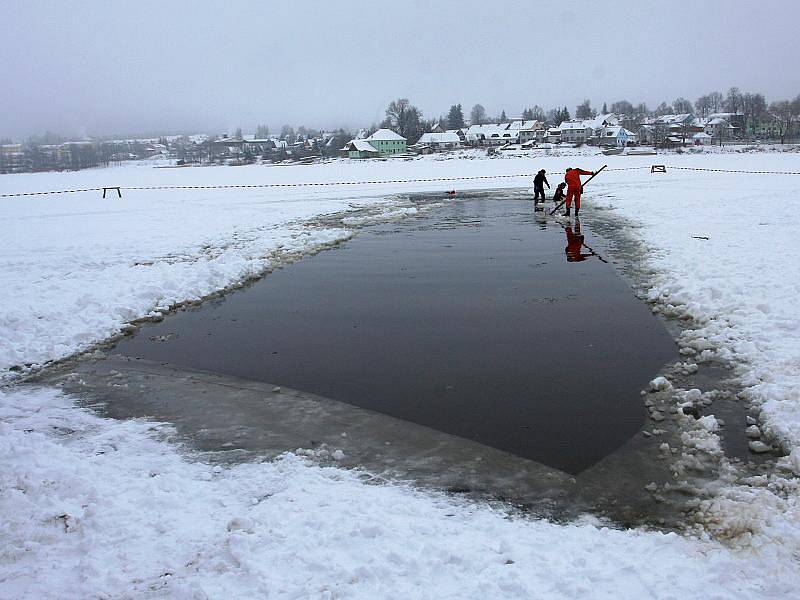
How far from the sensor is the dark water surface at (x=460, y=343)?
20.3 ft

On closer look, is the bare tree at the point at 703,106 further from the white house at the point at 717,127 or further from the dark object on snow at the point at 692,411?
the dark object on snow at the point at 692,411

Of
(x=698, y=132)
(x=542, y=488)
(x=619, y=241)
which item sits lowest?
(x=542, y=488)

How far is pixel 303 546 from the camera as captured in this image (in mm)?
4023

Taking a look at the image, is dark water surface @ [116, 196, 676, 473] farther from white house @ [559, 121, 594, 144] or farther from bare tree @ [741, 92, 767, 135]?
bare tree @ [741, 92, 767, 135]

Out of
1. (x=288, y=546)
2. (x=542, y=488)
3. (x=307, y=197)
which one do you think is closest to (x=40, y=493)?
(x=288, y=546)

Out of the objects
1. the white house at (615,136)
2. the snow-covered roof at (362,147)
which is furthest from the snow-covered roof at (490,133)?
the snow-covered roof at (362,147)

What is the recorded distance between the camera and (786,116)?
125 m

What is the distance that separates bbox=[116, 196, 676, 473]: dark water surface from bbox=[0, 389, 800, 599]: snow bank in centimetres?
132

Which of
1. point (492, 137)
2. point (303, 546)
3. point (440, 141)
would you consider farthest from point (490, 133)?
point (303, 546)

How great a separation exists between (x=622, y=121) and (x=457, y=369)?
563 ft

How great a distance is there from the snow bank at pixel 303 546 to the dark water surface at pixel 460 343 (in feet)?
4.33

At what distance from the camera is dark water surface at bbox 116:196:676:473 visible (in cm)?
618

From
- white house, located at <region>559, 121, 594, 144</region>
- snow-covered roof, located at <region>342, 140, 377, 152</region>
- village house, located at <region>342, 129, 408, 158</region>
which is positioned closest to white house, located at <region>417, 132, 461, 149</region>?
village house, located at <region>342, 129, 408, 158</region>

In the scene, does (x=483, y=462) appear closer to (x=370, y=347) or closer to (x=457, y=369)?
(x=457, y=369)
